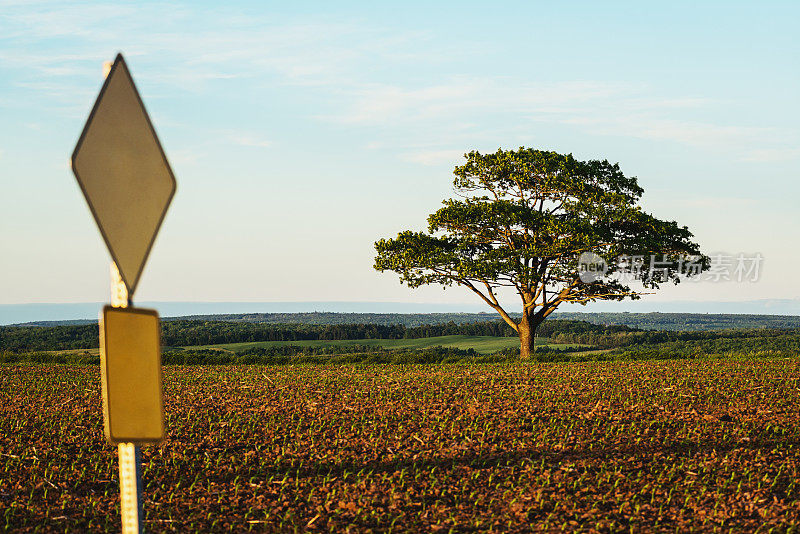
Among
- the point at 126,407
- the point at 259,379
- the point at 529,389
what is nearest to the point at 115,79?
the point at 126,407

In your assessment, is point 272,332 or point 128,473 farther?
point 272,332

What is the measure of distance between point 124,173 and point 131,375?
40.7 inches

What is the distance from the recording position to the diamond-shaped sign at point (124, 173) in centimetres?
353

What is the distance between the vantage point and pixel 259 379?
17922 millimetres

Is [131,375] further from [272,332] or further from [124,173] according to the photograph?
[272,332]

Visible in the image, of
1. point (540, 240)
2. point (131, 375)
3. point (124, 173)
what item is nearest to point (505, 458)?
point (131, 375)

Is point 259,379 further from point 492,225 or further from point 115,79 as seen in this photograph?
point 115,79

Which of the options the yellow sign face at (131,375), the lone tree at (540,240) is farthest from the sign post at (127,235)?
the lone tree at (540,240)

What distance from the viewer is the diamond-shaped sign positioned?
11.6 ft

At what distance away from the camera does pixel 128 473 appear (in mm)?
3750

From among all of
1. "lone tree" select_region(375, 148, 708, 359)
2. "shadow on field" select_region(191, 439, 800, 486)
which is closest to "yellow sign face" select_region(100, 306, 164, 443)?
"shadow on field" select_region(191, 439, 800, 486)

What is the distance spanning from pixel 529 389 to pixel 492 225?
11.4m

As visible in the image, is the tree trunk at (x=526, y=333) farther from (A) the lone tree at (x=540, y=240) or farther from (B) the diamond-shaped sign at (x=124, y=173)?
(B) the diamond-shaped sign at (x=124, y=173)

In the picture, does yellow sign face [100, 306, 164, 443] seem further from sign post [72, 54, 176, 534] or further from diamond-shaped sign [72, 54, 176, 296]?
diamond-shaped sign [72, 54, 176, 296]
